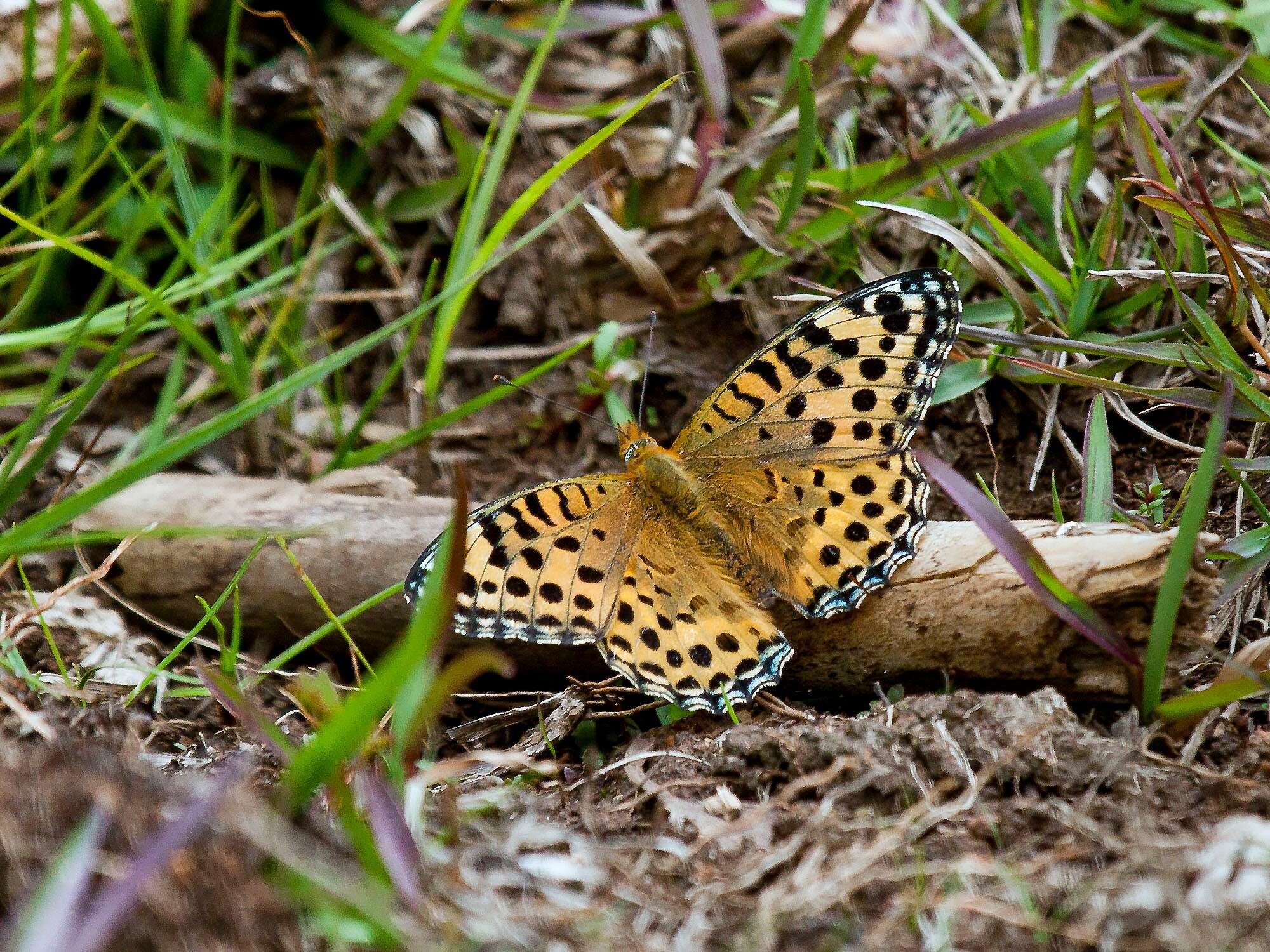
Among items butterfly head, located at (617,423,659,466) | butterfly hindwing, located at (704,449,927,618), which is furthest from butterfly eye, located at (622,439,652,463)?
butterfly hindwing, located at (704,449,927,618)

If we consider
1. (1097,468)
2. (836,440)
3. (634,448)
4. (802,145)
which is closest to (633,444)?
(634,448)

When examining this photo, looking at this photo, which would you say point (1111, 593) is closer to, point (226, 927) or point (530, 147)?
point (226, 927)

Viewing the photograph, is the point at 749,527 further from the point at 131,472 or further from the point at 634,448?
the point at 131,472

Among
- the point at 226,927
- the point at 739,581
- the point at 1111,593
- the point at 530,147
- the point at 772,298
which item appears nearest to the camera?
the point at 226,927

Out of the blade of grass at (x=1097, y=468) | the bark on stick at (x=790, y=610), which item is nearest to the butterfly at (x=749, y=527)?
the bark on stick at (x=790, y=610)

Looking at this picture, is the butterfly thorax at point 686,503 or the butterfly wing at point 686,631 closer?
the butterfly wing at point 686,631

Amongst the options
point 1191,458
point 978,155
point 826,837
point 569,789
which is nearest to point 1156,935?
point 826,837

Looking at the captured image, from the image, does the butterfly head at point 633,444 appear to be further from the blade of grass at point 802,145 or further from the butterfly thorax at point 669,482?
the blade of grass at point 802,145
